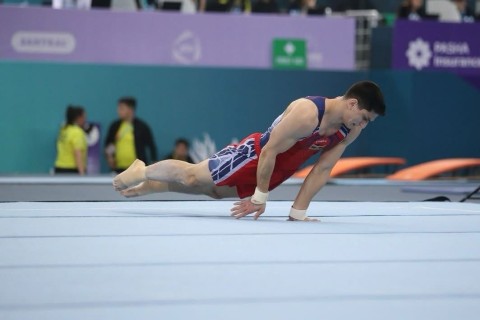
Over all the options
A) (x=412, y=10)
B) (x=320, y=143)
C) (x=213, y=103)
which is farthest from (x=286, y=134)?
(x=412, y=10)

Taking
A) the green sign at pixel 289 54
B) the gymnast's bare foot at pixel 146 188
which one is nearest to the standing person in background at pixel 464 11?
the green sign at pixel 289 54

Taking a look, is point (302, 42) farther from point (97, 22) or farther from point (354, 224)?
point (354, 224)

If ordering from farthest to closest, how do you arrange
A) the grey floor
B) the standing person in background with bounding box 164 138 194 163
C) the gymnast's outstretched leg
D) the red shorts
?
the standing person in background with bounding box 164 138 194 163 < the gymnast's outstretched leg < the red shorts < the grey floor

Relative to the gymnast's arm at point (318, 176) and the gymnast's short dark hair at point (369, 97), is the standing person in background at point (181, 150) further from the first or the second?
the gymnast's short dark hair at point (369, 97)

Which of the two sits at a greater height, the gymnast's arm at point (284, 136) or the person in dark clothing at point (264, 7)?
the person in dark clothing at point (264, 7)

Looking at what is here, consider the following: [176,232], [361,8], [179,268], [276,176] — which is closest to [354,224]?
[276,176]

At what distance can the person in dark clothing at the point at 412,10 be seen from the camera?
556 inches

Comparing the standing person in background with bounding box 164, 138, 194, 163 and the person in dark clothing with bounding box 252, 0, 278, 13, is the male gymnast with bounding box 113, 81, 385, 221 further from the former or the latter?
the person in dark clothing with bounding box 252, 0, 278, 13

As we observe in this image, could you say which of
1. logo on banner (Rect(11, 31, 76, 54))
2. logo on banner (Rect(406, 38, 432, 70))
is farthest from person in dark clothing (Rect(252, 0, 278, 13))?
logo on banner (Rect(11, 31, 76, 54))

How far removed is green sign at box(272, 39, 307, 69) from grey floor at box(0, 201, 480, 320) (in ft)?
22.6

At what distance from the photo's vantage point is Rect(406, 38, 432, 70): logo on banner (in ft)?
44.3

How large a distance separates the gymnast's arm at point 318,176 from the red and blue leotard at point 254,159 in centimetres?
4

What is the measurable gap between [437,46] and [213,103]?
307 centimetres

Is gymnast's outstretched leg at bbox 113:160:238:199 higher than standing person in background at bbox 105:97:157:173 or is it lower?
higher
